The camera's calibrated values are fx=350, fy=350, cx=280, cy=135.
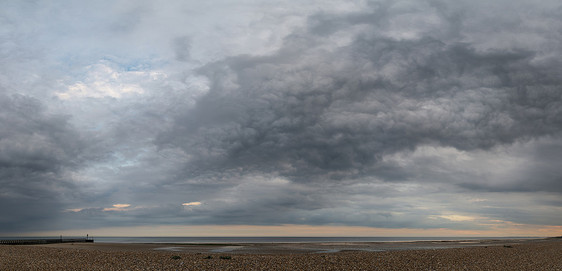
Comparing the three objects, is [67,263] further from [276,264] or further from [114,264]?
[276,264]

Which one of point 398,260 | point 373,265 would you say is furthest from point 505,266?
point 373,265

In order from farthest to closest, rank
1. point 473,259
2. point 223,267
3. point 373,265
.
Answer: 1. point 473,259
2. point 373,265
3. point 223,267

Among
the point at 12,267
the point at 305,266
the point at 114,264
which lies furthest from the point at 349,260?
the point at 12,267

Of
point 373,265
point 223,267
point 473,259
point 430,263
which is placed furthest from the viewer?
point 473,259

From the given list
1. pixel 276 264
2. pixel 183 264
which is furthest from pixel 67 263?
pixel 276 264

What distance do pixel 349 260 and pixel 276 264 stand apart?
8.21m

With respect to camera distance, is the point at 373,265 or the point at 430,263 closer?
the point at 373,265

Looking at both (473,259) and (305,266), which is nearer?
(305,266)

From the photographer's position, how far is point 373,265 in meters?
33.2

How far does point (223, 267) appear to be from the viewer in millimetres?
31156

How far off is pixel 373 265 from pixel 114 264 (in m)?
24.6

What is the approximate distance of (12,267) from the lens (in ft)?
104

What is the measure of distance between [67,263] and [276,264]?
20.5 m

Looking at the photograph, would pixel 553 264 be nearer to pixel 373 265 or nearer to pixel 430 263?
pixel 430 263
